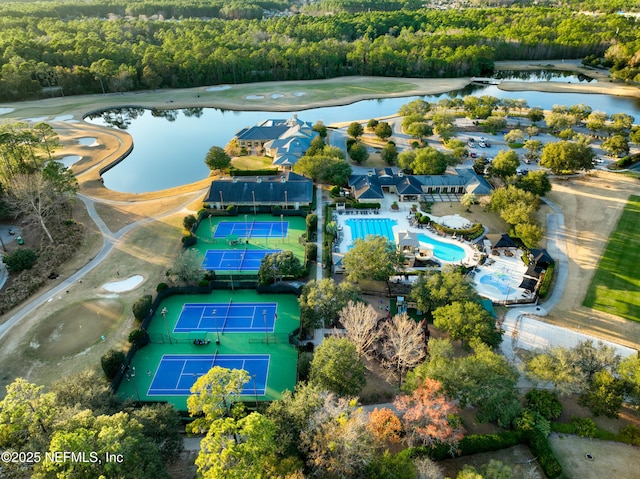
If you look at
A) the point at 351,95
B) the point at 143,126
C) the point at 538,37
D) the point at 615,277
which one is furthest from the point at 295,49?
the point at 615,277

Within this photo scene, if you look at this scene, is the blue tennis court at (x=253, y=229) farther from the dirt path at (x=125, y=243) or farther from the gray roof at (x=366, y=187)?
the gray roof at (x=366, y=187)

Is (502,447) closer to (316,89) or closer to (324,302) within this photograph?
(324,302)

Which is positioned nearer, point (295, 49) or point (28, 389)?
point (28, 389)

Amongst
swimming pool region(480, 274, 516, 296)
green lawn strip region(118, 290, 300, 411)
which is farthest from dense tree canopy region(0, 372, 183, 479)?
swimming pool region(480, 274, 516, 296)

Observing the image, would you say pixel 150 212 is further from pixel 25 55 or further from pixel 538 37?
pixel 538 37

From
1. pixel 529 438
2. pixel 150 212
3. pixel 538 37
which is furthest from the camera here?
pixel 538 37

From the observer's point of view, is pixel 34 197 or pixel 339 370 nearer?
pixel 339 370

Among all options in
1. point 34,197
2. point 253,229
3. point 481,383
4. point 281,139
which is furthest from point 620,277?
point 34,197
